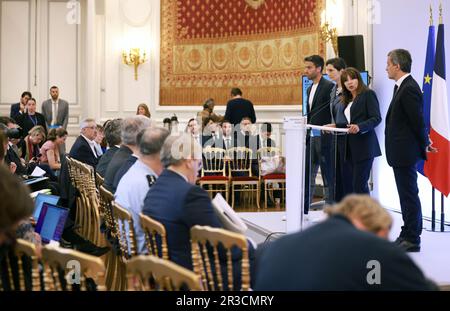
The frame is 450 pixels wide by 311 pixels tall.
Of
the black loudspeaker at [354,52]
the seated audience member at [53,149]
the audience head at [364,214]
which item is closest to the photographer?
the audience head at [364,214]

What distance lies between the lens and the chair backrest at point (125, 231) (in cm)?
327

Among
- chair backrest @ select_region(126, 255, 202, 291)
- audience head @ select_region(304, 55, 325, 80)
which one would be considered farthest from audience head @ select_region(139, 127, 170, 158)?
audience head @ select_region(304, 55, 325, 80)

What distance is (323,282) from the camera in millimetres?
1864

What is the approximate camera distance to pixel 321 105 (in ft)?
21.6

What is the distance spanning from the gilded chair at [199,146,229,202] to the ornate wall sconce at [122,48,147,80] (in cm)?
313

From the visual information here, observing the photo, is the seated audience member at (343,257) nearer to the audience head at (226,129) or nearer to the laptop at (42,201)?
the laptop at (42,201)

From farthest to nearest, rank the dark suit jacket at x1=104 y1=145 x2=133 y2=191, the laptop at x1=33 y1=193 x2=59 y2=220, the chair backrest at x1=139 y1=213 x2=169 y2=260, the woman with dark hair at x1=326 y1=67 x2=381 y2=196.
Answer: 1. the woman with dark hair at x1=326 y1=67 x2=381 y2=196
2. the dark suit jacket at x1=104 y1=145 x2=133 y2=191
3. the laptop at x1=33 y1=193 x2=59 y2=220
4. the chair backrest at x1=139 y1=213 x2=169 y2=260

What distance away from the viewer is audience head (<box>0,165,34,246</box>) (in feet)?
6.18

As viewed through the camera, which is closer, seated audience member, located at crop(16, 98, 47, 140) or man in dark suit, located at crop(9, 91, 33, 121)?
seated audience member, located at crop(16, 98, 47, 140)

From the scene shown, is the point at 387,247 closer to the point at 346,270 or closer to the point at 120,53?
the point at 346,270

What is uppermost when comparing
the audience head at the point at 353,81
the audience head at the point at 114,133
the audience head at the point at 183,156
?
the audience head at the point at 353,81

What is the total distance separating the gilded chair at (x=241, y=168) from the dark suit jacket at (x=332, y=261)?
714 centimetres

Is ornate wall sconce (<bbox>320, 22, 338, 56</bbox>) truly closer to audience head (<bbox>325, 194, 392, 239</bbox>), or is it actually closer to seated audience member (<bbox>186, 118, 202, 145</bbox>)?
seated audience member (<bbox>186, 118, 202, 145</bbox>)

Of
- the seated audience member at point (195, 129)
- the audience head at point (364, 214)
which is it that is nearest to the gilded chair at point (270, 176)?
the seated audience member at point (195, 129)
